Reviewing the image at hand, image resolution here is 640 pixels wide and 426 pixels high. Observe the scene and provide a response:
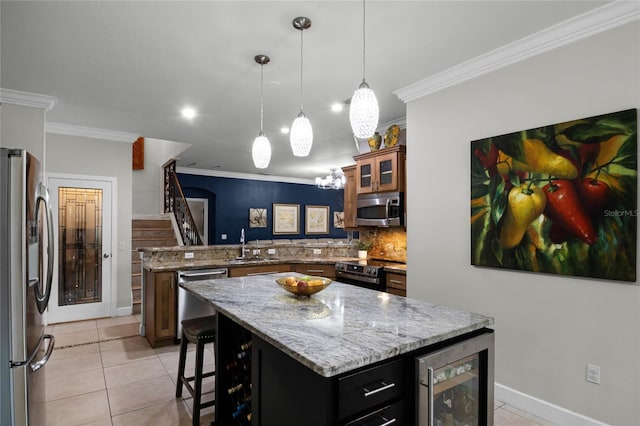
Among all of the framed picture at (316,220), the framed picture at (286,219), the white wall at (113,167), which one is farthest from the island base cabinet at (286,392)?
the framed picture at (316,220)

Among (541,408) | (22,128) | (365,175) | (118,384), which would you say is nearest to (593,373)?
(541,408)

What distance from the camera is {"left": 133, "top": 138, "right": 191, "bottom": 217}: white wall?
8500 millimetres

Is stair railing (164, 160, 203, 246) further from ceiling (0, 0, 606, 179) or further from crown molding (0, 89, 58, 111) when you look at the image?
crown molding (0, 89, 58, 111)

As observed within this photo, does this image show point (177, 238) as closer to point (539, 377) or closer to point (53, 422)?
point (53, 422)

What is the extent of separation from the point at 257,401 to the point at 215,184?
315 inches

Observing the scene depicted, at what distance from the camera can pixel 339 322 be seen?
5.56ft

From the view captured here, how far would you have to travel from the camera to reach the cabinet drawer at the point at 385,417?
4.35 ft

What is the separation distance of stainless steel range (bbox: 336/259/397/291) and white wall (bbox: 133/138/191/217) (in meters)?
5.90

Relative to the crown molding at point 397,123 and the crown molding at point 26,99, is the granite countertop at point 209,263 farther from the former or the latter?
the crown molding at point 26,99

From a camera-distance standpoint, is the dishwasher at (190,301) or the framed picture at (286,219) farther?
the framed picture at (286,219)

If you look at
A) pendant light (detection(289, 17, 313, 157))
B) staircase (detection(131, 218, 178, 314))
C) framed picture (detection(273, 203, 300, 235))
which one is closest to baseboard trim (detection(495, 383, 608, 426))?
pendant light (detection(289, 17, 313, 157))

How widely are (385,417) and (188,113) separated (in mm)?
4069

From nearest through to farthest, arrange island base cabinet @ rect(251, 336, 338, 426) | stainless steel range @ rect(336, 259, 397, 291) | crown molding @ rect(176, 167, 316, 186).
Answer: island base cabinet @ rect(251, 336, 338, 426) → stainless steel range @ rect(336, 259, 397, 291) → crown molding @ rect(176, 167, 316, 186)

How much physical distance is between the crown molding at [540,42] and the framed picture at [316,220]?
747 centimetres
